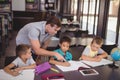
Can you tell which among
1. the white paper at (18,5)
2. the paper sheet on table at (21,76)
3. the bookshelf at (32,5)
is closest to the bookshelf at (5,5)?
the white paper at (18,5)

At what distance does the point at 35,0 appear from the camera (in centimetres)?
1005

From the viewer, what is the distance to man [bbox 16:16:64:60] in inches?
85.1

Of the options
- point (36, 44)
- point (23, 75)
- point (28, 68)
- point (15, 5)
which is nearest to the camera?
point (23, 75)

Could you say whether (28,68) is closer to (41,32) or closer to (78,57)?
(41,32)

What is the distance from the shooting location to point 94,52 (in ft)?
8.63

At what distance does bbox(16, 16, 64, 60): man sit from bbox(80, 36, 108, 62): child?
1.62 ft

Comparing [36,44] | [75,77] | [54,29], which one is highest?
[54,29]

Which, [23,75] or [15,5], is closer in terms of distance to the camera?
[23,75]

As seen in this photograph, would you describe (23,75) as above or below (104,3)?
below

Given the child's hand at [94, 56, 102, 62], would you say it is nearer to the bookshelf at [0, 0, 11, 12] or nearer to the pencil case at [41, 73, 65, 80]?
the pencil case at [41, 73, 65, 80]

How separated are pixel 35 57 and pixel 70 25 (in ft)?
9.43

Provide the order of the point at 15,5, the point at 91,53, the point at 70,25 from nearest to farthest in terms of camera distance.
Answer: the point at 91,53, the point at 70,25, the point at 15,5

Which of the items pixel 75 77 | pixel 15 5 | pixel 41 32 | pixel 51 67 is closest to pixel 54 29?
pixel 41 32

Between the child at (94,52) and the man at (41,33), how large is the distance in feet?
1.62
